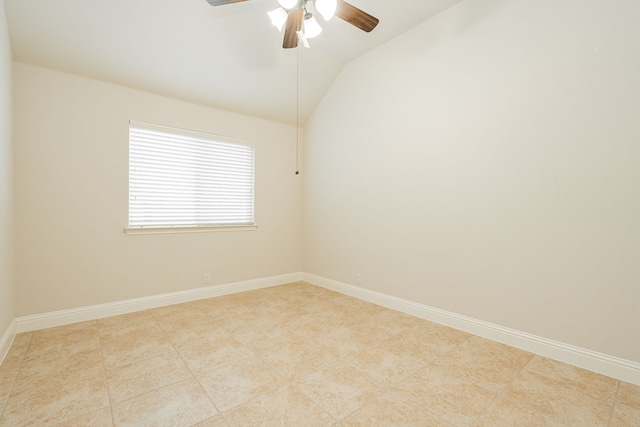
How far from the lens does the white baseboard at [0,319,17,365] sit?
7.17 feet

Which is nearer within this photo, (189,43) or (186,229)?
(189,43)

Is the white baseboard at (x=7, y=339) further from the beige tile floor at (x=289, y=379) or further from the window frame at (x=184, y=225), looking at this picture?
the window frame at (x=184, y=225)

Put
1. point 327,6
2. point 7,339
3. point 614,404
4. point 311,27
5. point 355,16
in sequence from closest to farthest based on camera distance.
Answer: point 614,404
point 327,6
point 355,16
point 311,27
point 7,339

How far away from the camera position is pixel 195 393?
5.94ft

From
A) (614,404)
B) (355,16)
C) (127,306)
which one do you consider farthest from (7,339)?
(614,404)

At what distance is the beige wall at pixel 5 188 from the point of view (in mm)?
2180

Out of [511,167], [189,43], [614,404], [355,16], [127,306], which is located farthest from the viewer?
[127,306]

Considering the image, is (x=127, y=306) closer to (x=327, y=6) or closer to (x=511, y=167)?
(x=327, y=6)

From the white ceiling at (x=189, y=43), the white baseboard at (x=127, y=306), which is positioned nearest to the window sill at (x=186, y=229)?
the white baseboard at (x=127, y=306)

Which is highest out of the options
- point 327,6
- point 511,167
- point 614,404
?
point 327,6

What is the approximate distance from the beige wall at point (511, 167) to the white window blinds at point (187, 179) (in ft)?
5.69

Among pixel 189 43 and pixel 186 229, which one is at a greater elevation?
pixel 189 43

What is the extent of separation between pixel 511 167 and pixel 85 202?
4.11m

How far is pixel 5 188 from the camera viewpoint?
2.29 metres
